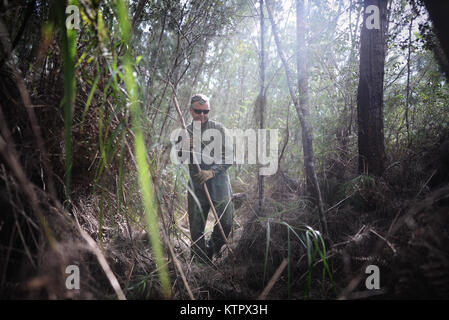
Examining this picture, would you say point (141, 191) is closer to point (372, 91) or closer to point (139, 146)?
point (139, 146)

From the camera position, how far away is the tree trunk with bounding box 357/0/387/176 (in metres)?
2.37

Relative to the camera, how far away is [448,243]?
113 centimetres

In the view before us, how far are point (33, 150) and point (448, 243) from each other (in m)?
2.21

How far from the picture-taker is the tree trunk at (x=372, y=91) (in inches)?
93.1

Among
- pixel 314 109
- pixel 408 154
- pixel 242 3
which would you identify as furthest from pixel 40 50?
pixel 314 109

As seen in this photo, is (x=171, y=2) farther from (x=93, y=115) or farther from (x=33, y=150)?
(x=33, y=150)

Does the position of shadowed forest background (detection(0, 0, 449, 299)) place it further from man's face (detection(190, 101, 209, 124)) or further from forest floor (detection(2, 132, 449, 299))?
man's face (detection(190, 101, 209, 124))

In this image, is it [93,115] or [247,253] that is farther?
[247,253]
